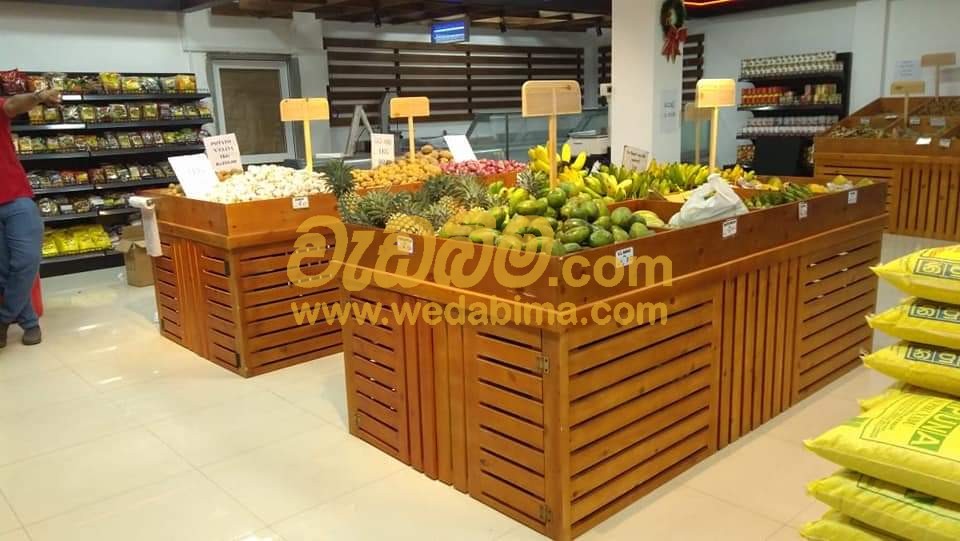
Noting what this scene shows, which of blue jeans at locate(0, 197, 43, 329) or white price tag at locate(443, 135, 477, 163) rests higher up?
white price tag at locate(443, 135, 477, 163)

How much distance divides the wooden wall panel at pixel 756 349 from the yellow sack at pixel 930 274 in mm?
1338

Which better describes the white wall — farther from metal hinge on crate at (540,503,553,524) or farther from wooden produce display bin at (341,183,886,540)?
metal hinge on crate at (540,503,553,524)

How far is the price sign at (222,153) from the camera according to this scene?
5.21m

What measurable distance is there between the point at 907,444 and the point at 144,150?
8002 mm

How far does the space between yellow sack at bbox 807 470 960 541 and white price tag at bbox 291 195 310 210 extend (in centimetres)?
359

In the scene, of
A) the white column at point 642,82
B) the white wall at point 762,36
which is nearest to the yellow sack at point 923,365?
the white column at point 642,82

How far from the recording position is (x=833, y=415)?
3.67 meters

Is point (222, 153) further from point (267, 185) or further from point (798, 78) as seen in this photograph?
point (798, 78)

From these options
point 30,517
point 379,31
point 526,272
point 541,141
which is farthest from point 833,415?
point 379,31

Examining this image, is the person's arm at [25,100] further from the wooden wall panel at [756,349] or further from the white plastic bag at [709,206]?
the wooden wall panel at [756,349]

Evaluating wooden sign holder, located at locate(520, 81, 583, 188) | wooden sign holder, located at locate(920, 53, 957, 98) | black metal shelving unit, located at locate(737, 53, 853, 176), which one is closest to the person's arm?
wooden sign holder, located at locate(520, 81, 583, 188)

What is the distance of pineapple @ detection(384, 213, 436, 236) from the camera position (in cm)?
320

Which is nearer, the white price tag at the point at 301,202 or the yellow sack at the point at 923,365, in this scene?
the yellow sack at the point at 923,365

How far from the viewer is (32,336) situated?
5352 mm
